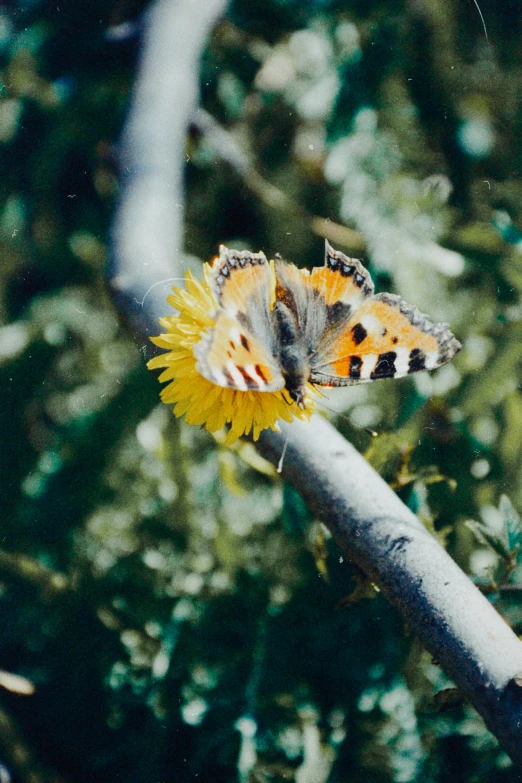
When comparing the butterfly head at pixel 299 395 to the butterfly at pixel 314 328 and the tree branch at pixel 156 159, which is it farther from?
the tree branch at pixel 156 159

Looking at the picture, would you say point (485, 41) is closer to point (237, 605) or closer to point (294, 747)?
point (237, 605)

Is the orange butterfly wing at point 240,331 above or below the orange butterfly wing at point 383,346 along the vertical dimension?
above

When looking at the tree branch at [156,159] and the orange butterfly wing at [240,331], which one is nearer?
the orange butterfly wing at [240,331]

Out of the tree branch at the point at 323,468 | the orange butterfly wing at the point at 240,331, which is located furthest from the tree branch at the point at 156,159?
the orange butterfly wing at the point at 240,331

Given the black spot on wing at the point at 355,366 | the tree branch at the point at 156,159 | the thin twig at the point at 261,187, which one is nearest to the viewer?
the black spot on wing at the point at 355,366

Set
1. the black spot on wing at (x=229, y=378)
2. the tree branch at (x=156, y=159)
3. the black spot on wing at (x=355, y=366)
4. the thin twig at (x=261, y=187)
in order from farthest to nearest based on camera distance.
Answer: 1. the thin twig at (x=261, y=187)
2. the tree branch at (x=156, y=159)
3. the black spot on wing at (x=355, y=366)
4. the black spot on wing at (x=229, y=378)

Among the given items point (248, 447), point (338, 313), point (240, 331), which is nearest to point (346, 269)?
point (338, 313)

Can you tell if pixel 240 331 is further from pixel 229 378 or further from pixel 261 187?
pixel 261 187
